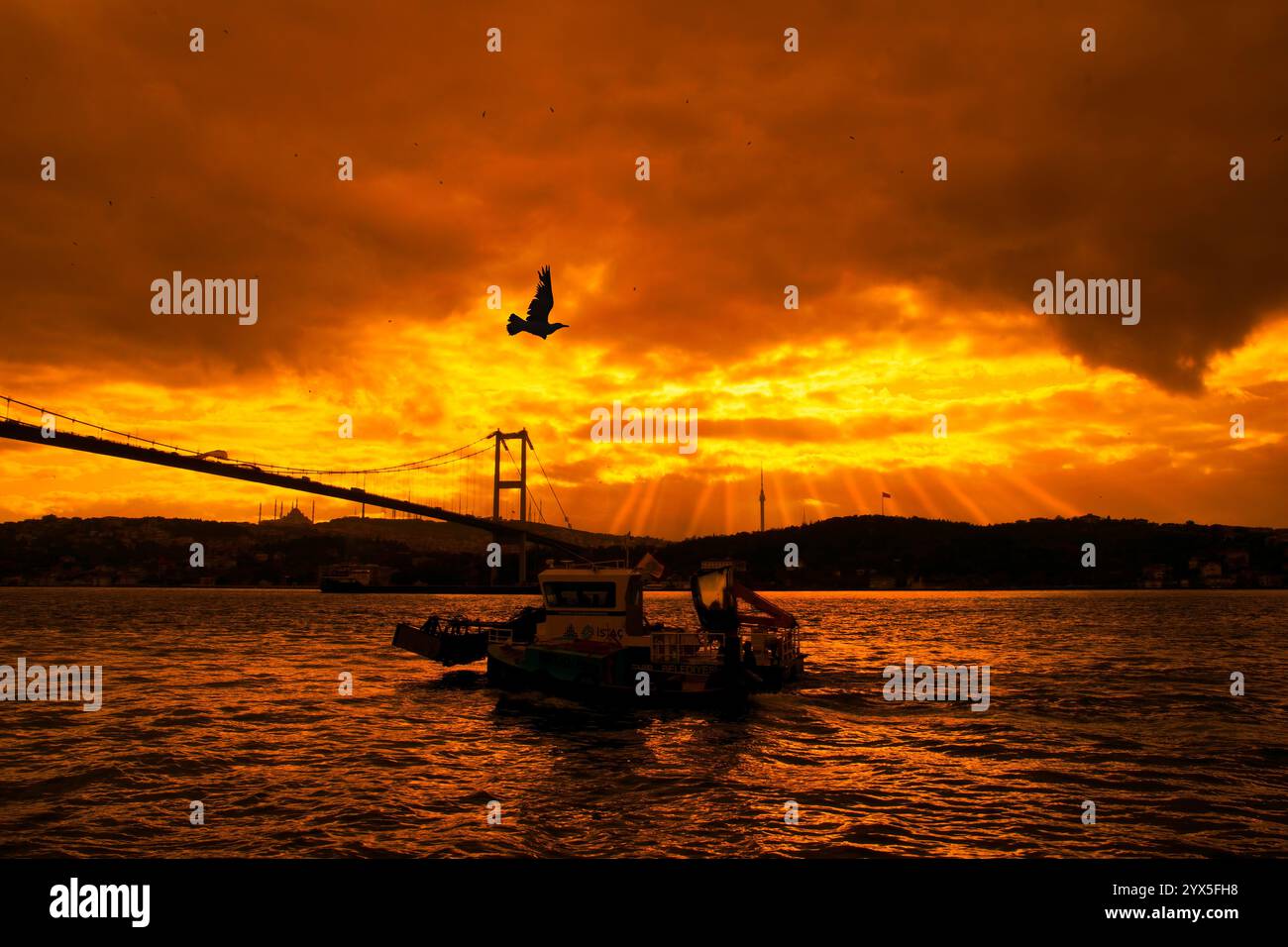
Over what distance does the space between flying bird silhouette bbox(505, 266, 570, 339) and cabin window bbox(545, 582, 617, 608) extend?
10012 mm

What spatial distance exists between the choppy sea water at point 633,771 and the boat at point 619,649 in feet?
3.06

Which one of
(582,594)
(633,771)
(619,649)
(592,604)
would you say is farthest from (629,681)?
(633,771)

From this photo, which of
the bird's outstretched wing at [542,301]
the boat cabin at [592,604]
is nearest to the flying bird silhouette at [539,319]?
the bird's outstretched wing at [542,301]

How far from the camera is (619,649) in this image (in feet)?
94.2

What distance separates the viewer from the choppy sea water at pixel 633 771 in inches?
550

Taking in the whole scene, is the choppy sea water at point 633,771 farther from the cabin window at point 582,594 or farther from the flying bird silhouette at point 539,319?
the flying bird silhouette at point 539,319

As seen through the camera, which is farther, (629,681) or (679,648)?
(679,648)

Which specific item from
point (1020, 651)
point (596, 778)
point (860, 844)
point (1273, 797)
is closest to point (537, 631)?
point (596, 778)

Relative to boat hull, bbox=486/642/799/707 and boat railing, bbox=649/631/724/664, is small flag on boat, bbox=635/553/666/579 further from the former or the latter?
boat hull, bbox=486/642/799/707

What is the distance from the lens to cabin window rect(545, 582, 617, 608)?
30984mm

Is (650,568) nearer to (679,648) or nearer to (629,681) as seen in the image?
(679,648)

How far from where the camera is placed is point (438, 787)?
17.3 meters

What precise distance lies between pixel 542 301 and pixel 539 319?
0.90m
